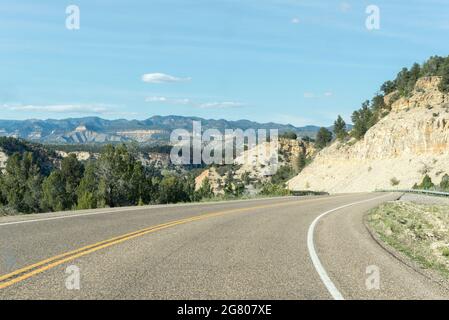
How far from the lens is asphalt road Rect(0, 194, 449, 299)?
6.73 m

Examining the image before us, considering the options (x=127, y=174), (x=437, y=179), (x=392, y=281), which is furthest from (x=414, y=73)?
(x=392, y=281)

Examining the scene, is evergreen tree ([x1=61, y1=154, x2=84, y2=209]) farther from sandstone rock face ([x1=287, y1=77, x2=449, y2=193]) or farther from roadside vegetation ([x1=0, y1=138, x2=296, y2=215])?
sandstone rock face ([x1=287, y1=77, x2=449, y2=193])

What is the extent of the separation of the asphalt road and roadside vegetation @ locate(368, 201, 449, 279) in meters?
0.72

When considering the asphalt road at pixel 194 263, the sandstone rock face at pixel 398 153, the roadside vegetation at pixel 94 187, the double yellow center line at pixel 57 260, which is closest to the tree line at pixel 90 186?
the roadside vegetation at pixel 94 187

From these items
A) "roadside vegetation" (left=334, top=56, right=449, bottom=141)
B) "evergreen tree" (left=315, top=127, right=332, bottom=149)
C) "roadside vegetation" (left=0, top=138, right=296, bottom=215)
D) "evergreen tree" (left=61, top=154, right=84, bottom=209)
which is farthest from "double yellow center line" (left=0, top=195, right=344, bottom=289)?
"evergreen tree" (left=315, top=127, right=332, bottom=149)

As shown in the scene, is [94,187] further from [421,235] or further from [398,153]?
[421,235]

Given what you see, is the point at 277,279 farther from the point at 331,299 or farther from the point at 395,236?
the point at 395,236

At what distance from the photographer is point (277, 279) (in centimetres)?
757

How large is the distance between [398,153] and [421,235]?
76.9m

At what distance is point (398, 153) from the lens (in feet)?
291

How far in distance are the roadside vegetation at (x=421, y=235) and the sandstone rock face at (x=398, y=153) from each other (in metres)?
53.1

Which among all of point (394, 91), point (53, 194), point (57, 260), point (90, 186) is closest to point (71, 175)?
point (53, 194)

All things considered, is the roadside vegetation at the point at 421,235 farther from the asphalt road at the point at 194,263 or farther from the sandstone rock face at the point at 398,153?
the sandstone rock face at the point at 398,153
